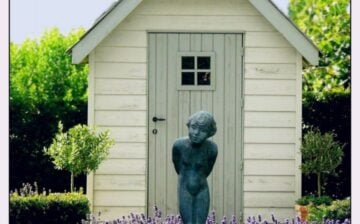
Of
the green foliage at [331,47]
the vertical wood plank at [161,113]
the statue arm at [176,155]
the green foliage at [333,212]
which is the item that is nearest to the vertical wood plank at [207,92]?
the vertical wood plank at [161,113]

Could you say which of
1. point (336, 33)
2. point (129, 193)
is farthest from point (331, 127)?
point (336, 33)

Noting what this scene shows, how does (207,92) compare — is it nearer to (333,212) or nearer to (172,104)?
(172,104)

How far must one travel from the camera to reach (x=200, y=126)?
909 centimetres

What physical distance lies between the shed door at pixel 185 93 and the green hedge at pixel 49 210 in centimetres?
144

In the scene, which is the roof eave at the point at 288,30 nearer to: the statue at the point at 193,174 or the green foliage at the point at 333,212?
the green foliage at the point at 333,212

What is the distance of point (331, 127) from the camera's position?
15.5 m

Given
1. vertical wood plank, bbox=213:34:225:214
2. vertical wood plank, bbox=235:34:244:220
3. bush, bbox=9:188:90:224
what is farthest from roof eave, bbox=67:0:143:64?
bush, bbox=9:188:90:224

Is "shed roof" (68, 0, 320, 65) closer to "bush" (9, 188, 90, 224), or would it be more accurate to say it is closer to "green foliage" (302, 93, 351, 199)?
"bush" (9, 188, 90, 224)

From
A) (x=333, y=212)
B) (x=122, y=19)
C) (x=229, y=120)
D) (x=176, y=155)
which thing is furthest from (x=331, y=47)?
(x=176, y=155)

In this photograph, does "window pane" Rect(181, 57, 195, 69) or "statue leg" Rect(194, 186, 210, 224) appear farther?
"window pane" Rect(181, 57, 195, 69)

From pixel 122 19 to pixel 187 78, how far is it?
3.81 ft

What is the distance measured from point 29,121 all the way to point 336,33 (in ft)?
24.3

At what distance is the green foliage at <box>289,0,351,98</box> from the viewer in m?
20.2

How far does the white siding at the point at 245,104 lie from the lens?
44.1ft
